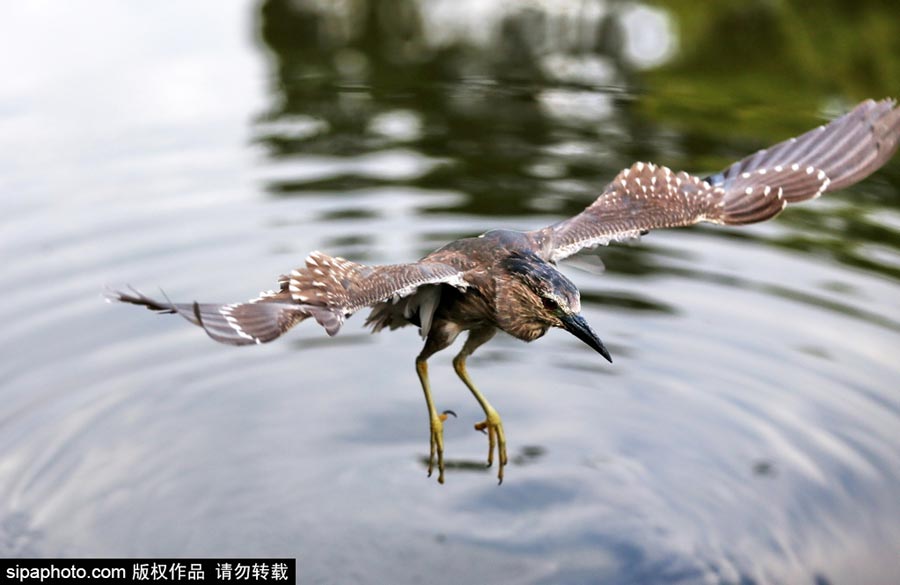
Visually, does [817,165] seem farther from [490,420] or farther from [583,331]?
[490,420]

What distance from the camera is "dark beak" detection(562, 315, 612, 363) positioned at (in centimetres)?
675

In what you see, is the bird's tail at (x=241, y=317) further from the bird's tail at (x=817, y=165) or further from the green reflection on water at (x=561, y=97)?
the green reflection on water at (x=561, y=97)

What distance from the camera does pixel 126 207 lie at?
12367 mm

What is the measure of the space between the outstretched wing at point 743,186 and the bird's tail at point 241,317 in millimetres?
1911

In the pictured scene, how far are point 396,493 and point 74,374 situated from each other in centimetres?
280

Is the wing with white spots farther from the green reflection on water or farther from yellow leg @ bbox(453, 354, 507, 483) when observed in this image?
the green reflection on water

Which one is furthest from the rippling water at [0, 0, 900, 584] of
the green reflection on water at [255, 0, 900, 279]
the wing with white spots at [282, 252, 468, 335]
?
the wing with white spots at [282, 252, 468, 335]

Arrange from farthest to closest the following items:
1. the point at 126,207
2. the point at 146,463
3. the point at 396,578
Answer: the point at 126,207 < the point at 146,463 < the point at 396,578

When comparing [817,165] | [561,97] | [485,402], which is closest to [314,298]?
[485,402]

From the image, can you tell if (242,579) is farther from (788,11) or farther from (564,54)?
(788,11)

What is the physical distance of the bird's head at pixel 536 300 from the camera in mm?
6914

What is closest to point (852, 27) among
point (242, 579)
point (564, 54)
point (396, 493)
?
point (564, 54)

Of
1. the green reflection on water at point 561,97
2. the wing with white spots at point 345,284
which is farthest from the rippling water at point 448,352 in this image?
the wing with white spots at point 345,284

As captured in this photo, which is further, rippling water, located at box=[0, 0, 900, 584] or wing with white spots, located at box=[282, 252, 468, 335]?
rippling water, located at box=[0, 0, 900, 584]
